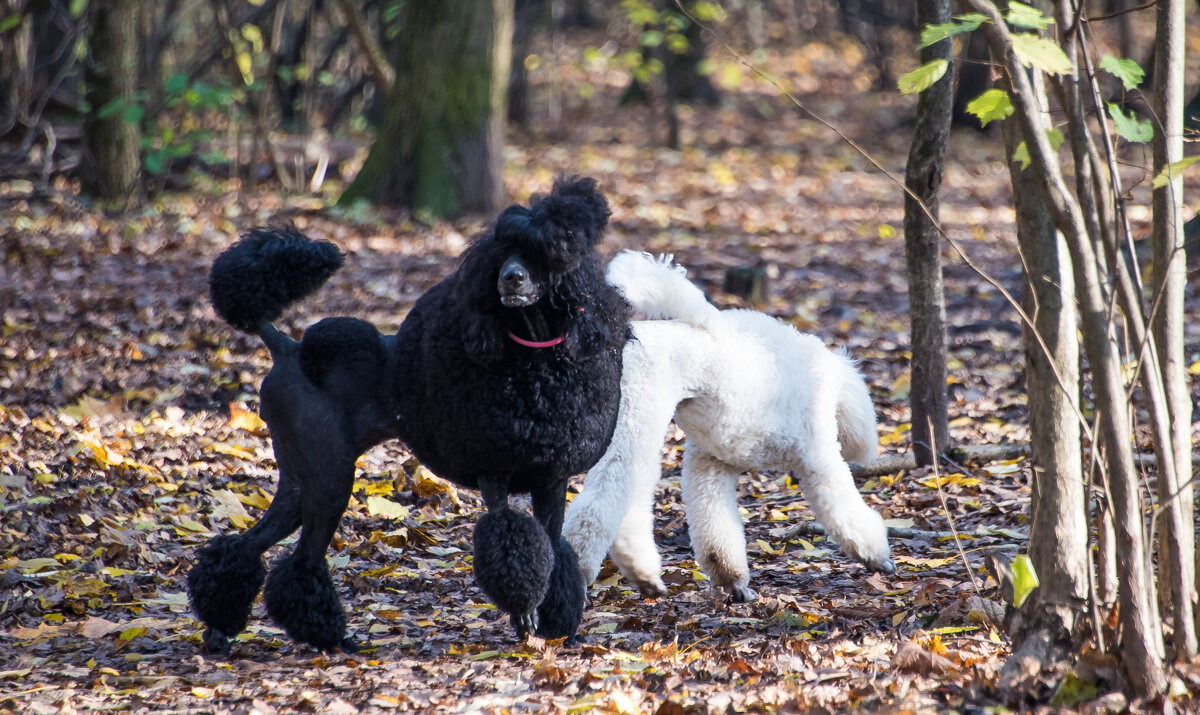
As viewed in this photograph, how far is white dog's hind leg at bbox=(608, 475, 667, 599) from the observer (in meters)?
4.14

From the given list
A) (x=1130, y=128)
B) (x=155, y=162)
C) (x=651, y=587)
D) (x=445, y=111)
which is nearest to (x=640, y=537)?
(x=651, y=587)

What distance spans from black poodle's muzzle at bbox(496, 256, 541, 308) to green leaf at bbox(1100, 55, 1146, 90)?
1611mm

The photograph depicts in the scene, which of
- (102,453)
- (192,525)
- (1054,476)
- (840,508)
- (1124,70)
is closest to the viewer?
(1124,70)

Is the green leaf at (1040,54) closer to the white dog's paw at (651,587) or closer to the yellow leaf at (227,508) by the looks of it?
the white dog's paw at (651,587)

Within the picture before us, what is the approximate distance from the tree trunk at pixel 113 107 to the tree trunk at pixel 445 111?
7.05ft

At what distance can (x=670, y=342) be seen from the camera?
405 centimetres

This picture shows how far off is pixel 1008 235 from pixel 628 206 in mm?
4028

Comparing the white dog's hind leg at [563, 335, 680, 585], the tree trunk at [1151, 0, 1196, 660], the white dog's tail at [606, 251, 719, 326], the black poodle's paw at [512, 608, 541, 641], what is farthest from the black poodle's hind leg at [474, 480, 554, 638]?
the tree trunk at [1151, 0, 1196, 660]

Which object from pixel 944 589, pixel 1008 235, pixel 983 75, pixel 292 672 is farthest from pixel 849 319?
pixel 983 75

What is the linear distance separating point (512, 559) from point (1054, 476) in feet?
5.16

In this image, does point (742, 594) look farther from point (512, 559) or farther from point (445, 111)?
point (445, 111)

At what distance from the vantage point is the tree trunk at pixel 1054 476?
2896 millimetres

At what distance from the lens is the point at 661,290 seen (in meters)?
4.18

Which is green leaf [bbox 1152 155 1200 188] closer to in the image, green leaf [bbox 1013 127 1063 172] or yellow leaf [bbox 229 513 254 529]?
green leaf [bbox 1013 127 1063 172]
